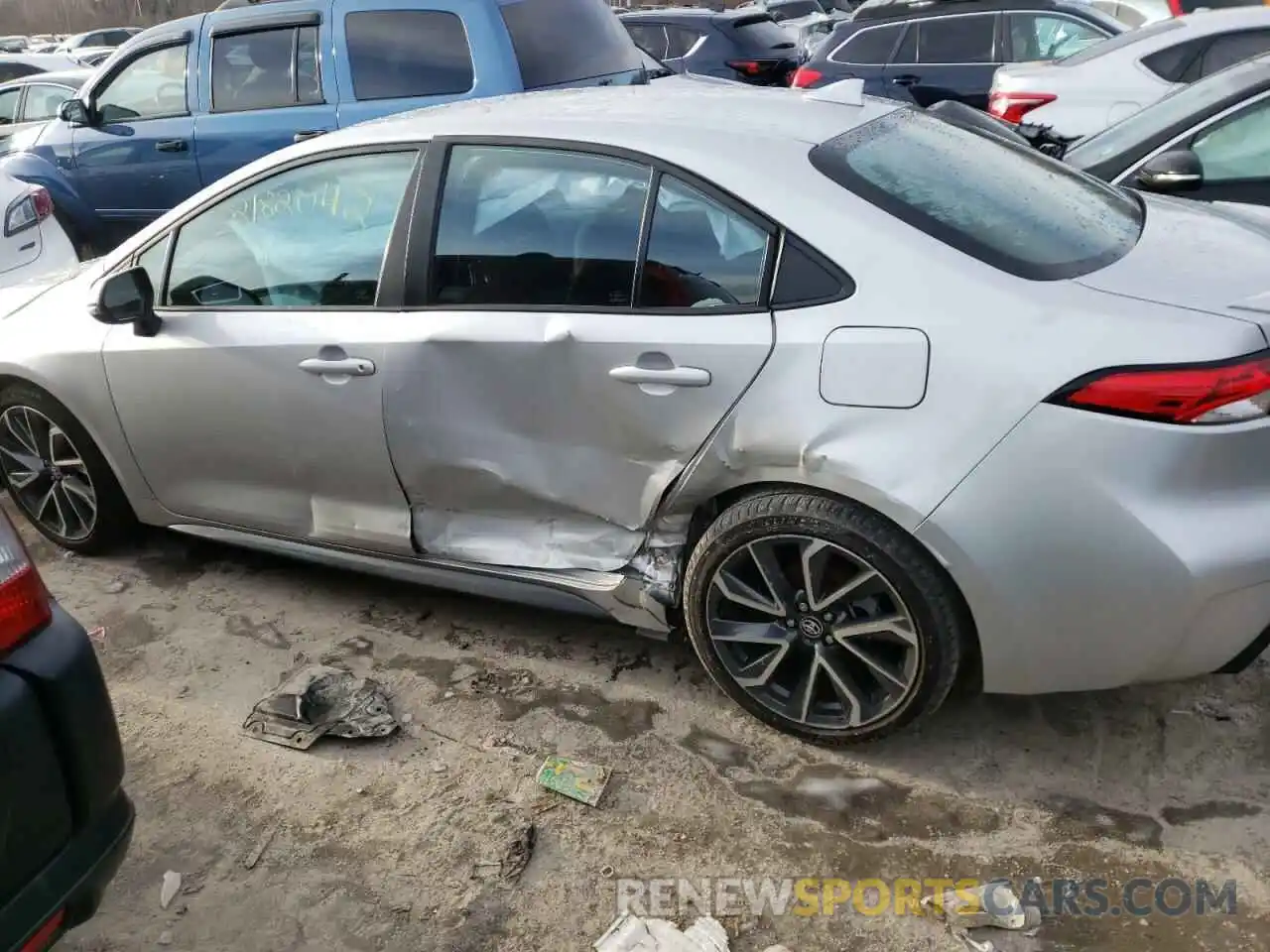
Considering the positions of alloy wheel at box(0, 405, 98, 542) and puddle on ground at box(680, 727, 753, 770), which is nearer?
puddle on ground at box(680, 727, 753, 770)

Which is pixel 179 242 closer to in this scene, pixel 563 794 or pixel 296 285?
pixel 296 285

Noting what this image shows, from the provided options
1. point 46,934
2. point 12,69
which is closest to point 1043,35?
point 46,934

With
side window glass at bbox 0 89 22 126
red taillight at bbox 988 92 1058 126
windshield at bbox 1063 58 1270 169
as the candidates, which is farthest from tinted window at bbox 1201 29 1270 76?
side window glass at bbox 0 89 22 126

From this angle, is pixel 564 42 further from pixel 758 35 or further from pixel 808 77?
pixel 758 35

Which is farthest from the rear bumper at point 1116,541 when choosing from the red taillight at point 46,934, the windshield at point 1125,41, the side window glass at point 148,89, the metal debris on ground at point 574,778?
the side window glass at point 148,89

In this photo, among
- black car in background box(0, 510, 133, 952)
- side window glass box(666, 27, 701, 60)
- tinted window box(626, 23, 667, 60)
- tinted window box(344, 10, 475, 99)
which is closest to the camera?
black car in background box(0, 510, 133, 952)

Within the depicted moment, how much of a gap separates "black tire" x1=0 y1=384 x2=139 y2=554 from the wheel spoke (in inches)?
101

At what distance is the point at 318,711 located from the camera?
10.0 feet

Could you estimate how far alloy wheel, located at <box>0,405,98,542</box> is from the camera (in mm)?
3727

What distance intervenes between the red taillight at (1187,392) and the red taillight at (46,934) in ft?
7.11

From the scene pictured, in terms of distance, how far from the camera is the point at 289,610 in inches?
140

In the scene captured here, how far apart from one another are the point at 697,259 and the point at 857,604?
94 centimetres

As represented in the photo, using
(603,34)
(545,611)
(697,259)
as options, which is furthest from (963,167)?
(603,34)

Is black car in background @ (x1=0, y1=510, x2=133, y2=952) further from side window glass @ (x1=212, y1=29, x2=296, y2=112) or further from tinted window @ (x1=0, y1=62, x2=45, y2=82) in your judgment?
tinted window @ (x1=0, y1=62, x2=45, y2=82)
